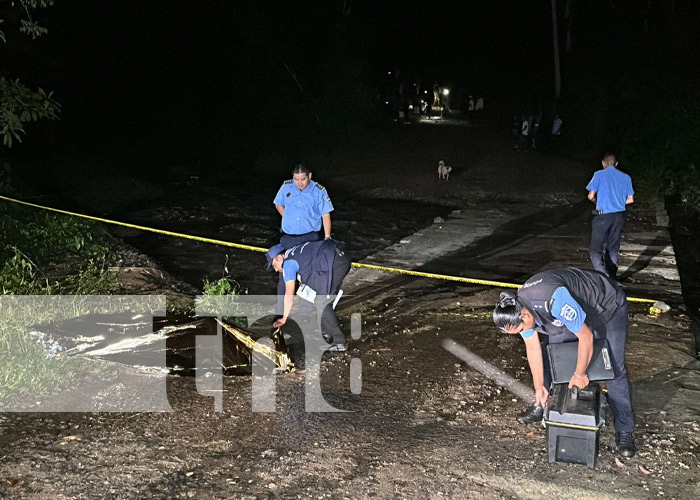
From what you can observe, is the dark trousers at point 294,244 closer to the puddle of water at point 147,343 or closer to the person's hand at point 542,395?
the puddle of water at point 147,343

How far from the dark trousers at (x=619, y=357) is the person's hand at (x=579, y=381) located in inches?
11.1

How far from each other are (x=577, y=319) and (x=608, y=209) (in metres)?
4.94

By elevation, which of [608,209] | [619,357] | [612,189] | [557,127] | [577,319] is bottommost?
[619,357]

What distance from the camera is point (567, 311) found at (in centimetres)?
400

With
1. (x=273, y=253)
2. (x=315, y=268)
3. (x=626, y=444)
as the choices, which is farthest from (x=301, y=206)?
(x=626, y=444)

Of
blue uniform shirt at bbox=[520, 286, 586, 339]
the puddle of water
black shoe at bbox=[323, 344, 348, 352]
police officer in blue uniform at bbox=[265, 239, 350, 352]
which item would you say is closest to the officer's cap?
police officer in blue uniform at bbox=[265, 239, 350, 352]

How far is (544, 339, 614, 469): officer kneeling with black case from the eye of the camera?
4.24m

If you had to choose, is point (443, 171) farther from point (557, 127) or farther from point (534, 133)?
point (557, 127)

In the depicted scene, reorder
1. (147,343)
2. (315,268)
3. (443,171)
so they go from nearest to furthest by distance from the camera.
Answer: (147,343) → (315,268) → (443,171)

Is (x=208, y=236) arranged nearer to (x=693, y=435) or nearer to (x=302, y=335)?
(x=302, y=335)

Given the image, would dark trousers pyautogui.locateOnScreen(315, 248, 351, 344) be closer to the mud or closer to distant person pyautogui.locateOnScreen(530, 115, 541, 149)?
the mud

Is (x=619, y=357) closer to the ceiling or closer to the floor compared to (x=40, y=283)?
closer to the floor

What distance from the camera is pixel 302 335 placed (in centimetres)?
704

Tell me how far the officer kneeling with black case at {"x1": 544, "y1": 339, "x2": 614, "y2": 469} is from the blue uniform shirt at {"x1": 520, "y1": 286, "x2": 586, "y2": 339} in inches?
15.8
